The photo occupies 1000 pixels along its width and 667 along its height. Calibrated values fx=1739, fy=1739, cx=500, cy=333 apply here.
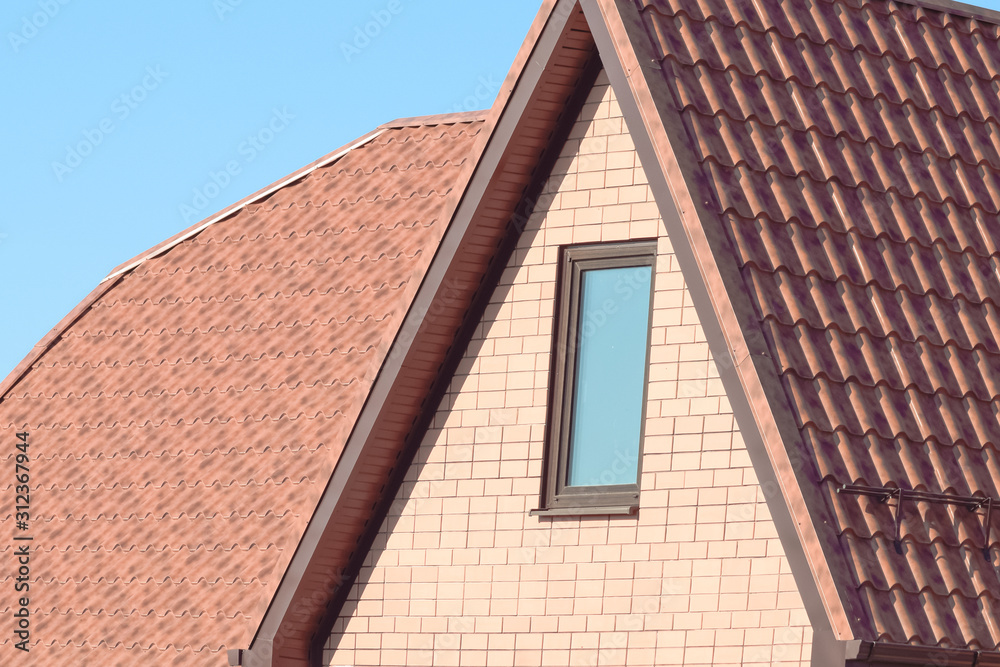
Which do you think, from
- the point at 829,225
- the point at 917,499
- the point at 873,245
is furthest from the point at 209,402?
the point at 917,499

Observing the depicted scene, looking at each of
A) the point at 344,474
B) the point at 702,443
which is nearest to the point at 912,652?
the point at 702,443

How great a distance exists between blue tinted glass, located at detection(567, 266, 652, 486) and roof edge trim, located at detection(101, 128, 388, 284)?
8124mm

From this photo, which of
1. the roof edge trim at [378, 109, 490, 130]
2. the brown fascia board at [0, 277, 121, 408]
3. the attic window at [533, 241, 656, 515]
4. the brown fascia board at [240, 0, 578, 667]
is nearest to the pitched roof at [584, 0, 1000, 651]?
the brown fascia board at [240, 0, 578, 667]

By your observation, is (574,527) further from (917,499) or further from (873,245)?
(873,245)

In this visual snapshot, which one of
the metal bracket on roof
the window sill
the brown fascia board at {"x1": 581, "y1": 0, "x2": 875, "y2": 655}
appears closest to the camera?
the brown fascia board at {"x1": 581, "y1": 0, "x2": 875, "y2": 655}

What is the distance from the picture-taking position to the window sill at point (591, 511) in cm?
1066

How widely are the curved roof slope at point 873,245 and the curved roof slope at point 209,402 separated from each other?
13.0 feet

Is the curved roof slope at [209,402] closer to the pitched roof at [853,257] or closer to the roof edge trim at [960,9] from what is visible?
the pitched roof at [853,257]

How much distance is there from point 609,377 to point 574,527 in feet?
3.22

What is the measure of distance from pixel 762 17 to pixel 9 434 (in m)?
10.4

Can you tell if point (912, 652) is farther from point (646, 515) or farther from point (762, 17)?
point (762, 17)

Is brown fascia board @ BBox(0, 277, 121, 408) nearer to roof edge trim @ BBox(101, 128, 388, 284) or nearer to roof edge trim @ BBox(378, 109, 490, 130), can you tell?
roof edge trim @ BBox(101, 128, 388, 284)

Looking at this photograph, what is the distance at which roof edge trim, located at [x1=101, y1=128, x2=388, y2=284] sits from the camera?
19.0 m

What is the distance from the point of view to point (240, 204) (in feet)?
62.7
